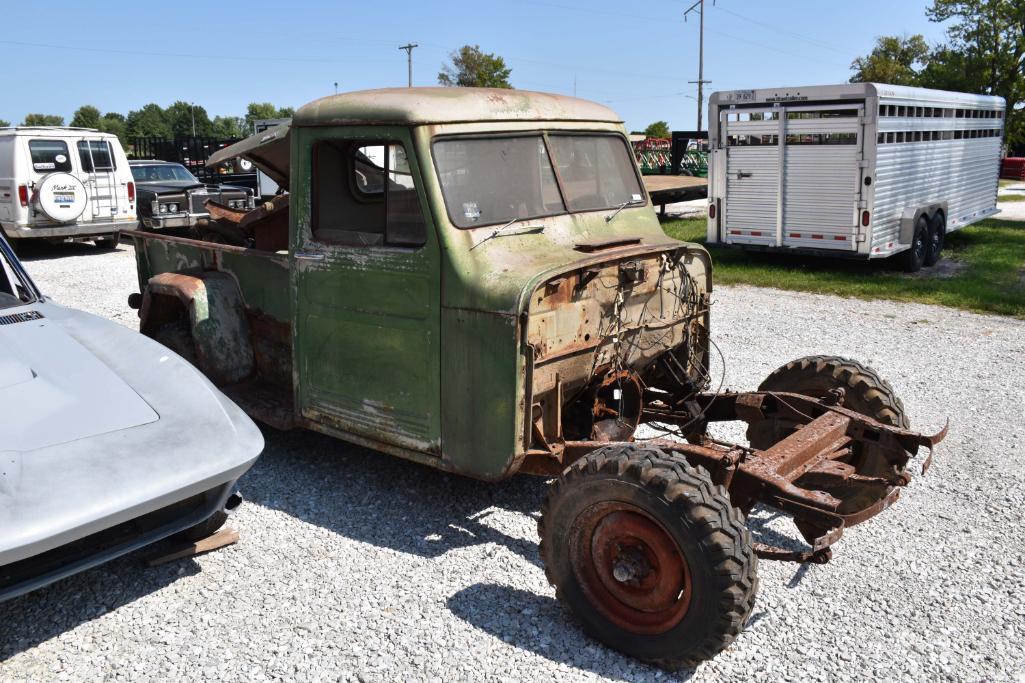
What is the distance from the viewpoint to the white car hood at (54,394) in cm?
340

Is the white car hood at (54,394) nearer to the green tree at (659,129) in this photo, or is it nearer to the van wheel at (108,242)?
the van wheel at (108,242)

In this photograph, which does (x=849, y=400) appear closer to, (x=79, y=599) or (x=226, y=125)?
(x=79, y=599)

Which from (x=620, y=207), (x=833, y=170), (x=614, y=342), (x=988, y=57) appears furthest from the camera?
(x=988, y=57)

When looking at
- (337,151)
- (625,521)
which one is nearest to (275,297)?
(337,151)

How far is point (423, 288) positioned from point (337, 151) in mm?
1074

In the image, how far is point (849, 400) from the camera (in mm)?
4695

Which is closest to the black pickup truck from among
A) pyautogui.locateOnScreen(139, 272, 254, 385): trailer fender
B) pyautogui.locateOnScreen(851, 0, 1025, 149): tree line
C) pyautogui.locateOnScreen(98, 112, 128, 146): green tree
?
pyautogui.locateOnScreen(139, 272, 254, 385): trailer fender

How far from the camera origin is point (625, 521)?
135 inches

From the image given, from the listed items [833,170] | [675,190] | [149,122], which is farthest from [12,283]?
[149,122]

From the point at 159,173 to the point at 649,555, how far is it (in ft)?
56.0

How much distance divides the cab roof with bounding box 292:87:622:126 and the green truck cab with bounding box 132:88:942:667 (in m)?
0.01

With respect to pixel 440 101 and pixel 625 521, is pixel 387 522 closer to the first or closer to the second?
pixel 625 521

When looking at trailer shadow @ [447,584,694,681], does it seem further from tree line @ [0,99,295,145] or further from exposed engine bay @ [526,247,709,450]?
tree line @ [0,99,295,145]

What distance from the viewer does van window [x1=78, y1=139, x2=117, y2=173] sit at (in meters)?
14.5
